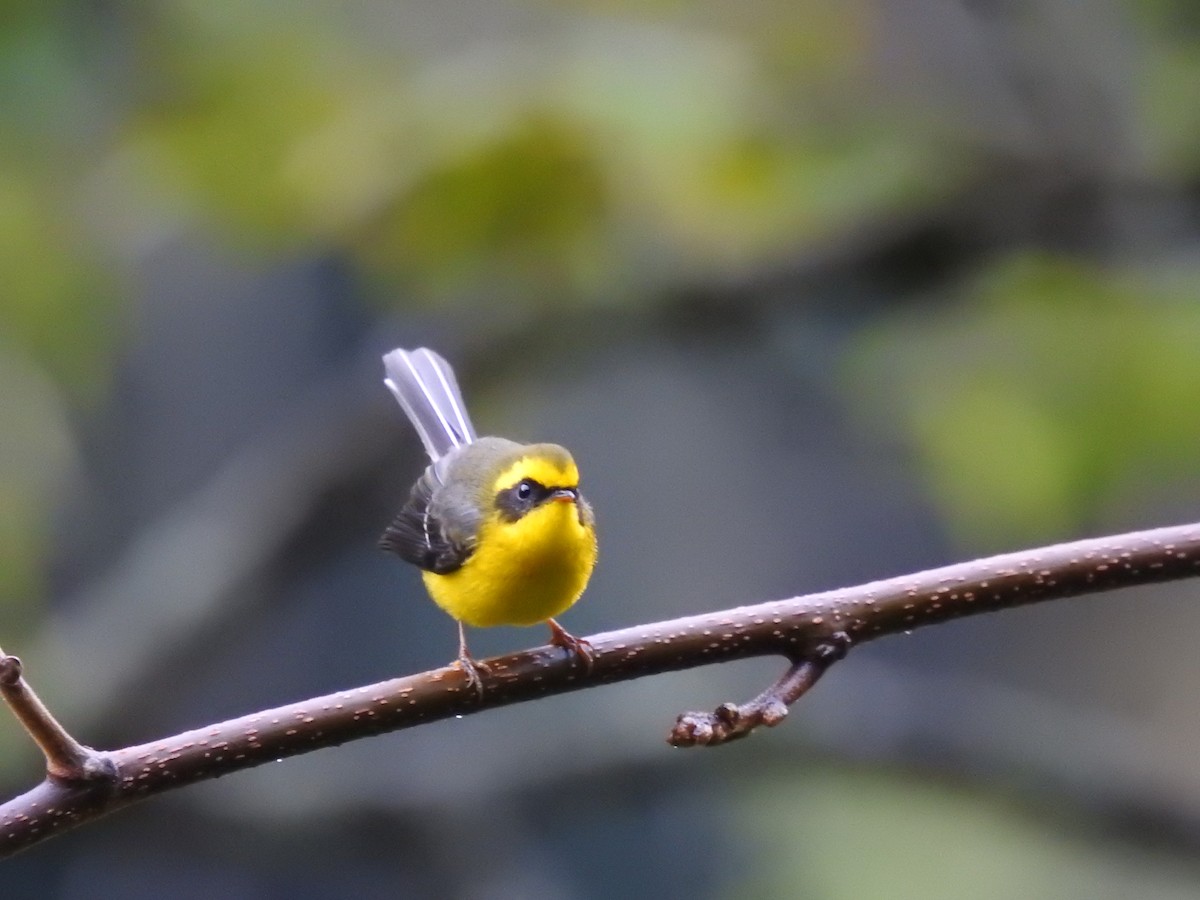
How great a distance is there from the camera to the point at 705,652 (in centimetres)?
279

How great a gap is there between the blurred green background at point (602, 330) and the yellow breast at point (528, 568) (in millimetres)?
2240

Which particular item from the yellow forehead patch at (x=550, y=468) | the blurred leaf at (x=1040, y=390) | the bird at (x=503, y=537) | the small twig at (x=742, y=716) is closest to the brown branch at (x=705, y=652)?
the small twig at (x=742, y=716)

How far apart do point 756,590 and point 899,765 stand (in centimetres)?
215

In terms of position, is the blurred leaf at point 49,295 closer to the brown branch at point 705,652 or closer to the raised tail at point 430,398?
the raised tail at point 430,398

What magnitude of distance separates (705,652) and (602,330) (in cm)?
401

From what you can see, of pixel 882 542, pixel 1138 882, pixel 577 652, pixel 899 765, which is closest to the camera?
pixel 577 652

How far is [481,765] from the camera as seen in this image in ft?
23.5

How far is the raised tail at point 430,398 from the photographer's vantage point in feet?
15.6

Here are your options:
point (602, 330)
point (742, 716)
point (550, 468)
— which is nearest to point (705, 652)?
point (742, 716)

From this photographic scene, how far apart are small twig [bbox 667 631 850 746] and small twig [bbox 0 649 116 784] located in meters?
0.91

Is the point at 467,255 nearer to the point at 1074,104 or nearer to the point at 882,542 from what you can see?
the point at 1074,104

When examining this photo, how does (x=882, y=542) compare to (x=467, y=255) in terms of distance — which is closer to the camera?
(x=467, y=255)

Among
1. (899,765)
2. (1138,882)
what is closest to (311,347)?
(899,765)

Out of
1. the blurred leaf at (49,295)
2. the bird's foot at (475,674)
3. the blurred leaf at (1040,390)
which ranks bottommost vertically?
the blurred leaf at (1040,390)
